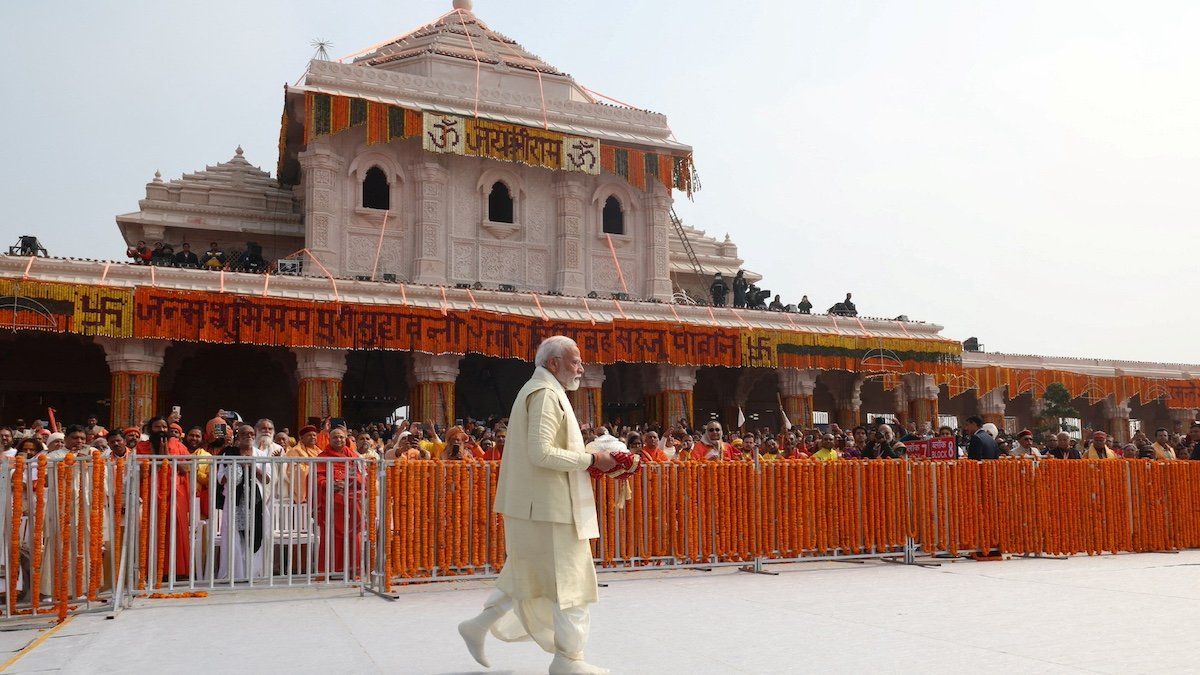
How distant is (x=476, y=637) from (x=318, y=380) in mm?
16393

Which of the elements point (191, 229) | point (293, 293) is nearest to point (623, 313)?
point (293, 293)

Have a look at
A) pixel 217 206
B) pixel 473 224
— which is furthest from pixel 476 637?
pixel 217 206

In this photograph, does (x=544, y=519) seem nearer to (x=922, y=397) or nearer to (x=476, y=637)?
(x=476, y=637)

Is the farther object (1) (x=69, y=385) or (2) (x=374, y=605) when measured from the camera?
(1) (x=69, y=385)

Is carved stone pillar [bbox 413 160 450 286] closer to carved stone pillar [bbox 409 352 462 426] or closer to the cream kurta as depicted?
carved stone pillar [bbox 409 352 462 426]

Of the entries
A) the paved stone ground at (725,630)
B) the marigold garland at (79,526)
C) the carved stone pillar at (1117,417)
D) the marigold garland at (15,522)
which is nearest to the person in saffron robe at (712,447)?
the paved stone ground at (725,630)

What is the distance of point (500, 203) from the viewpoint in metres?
27.5

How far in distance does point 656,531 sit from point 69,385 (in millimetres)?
18744

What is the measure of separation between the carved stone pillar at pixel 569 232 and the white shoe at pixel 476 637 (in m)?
22.2

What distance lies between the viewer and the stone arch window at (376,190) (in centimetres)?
2603

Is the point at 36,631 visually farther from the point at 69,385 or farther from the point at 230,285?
the point at 69,385

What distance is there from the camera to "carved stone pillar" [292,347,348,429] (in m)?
20.3

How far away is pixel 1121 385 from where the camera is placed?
30.0 metres

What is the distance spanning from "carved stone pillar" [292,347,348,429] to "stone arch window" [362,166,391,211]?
21.8 feet
